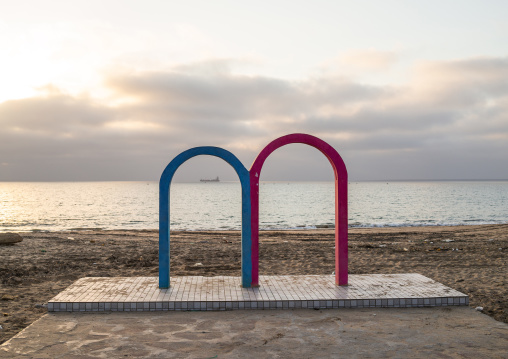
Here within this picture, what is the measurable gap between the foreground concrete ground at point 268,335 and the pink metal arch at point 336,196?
1284mm

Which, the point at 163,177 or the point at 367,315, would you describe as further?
the point at 163,177

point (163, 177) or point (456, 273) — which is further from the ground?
point (163, 177)

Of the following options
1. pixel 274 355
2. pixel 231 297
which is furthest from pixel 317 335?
pixel 231 297

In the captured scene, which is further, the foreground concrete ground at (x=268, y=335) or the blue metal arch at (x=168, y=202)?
the blue metal arch at (x=168, y=202)

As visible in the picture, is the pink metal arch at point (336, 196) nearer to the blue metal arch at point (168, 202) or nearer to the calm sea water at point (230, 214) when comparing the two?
the blue metal arch at point (168, 202)

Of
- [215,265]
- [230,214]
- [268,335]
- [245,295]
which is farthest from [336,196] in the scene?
[230,214]

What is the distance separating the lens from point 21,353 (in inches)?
203

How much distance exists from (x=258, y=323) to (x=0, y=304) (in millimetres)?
4799

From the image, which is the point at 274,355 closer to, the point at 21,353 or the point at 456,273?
the point at 21,353

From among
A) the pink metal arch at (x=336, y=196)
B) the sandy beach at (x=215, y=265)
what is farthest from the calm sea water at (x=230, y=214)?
the pink metal arch at (x=336, y=196)

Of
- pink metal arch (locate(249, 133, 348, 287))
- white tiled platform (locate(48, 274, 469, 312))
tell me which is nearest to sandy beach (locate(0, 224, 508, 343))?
white tiled platform (locate(48, 274, 469, 312))

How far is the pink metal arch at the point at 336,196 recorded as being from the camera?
8.11m

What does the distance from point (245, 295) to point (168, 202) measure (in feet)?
7.26

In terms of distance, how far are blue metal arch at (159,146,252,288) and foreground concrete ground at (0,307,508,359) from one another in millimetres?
1194
